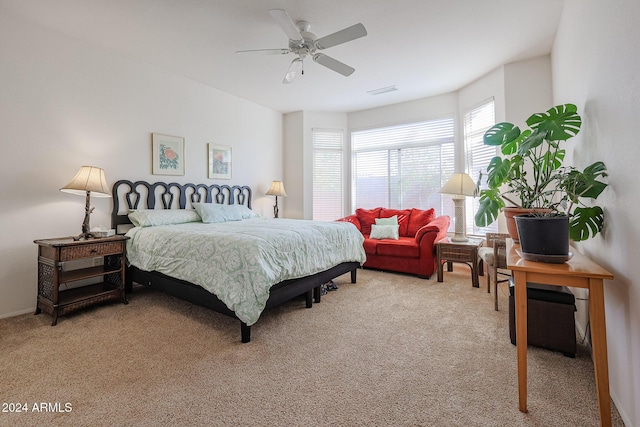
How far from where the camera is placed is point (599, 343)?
1.26 meters

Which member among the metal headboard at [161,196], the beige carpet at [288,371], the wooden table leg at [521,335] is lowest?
the beige carpet at [288,371]

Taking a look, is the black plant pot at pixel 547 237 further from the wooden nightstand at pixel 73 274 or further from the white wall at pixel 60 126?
the white wall at pixel 60 126

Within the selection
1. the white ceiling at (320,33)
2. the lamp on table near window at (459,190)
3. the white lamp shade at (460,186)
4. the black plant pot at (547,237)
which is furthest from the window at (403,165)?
the black plant pot at (547,237)

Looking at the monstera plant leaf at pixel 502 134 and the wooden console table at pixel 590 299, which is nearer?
the wooden console table at pixel 590 299

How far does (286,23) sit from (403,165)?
3634 millimetres

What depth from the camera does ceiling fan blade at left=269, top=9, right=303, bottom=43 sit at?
7.12 feet

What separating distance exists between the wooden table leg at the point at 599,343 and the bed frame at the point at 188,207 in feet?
6.47

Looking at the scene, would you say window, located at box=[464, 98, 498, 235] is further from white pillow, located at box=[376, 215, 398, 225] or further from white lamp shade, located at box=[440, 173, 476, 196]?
white pillow, located at box=[376, 215, 398, 225]

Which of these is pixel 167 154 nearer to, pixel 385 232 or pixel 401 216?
pixel 385 232

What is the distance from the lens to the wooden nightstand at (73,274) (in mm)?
2471

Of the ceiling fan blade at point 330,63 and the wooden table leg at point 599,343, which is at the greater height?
the ceiling fan blade at point 330,63

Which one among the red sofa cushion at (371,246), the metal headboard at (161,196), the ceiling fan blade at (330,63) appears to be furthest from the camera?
the red sofa cushion at (371,246)

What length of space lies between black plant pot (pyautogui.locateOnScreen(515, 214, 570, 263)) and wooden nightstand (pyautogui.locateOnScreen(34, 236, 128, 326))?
143 inches

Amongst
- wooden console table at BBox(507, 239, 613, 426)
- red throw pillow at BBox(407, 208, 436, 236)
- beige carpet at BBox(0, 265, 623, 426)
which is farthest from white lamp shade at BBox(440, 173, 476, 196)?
wooden console table at BBox(507, 239, 613, 426)
